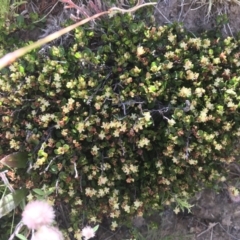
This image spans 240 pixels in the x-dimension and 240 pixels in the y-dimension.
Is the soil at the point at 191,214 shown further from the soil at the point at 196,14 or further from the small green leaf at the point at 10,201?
the small green leaf at the point at 10,201

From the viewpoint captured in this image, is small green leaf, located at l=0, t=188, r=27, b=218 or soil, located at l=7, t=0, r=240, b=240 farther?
soil, located at l=7, t=0, r=240, b=240

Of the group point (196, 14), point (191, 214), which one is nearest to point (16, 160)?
point (191, 214)

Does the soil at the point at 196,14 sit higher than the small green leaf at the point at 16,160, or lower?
higher

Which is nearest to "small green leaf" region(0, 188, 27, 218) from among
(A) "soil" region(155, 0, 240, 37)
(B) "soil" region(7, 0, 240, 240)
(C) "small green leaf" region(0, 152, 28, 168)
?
(C) "small green leaf" region(0, 152, 28, 168)

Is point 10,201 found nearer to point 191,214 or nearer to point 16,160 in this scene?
point 16,160

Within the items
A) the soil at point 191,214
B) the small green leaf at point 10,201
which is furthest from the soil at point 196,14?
the small green leaf at point 10,201

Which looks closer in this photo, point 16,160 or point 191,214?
point 16,160

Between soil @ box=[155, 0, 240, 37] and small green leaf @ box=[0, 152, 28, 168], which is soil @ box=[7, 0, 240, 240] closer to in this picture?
soil @ box=[155, 0, 240, 37]
